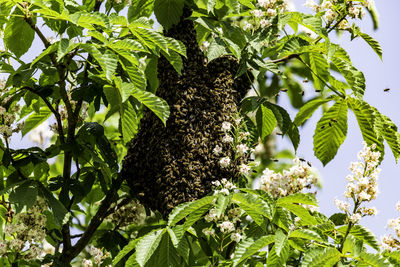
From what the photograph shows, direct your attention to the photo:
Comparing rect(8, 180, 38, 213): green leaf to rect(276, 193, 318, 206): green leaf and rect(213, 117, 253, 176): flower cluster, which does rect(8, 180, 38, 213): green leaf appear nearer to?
rect(213, 117, 253, 176): flower cluster

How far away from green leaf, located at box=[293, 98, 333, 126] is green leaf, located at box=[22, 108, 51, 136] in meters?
1.84

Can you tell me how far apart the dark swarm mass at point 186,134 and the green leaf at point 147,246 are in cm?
38

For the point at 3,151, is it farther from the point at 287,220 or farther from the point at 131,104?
the point at 287,220

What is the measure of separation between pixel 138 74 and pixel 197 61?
1.71ft

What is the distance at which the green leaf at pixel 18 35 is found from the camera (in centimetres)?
412

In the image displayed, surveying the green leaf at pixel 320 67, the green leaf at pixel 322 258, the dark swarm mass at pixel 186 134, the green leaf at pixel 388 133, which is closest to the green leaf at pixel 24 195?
the dark swarm mass at pixel 186 134

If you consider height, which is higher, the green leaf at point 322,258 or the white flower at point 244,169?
the white flower at point 244,169

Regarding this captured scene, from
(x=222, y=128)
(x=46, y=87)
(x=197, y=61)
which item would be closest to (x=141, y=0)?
(x=197, y=61)

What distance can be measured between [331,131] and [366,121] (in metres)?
0.23

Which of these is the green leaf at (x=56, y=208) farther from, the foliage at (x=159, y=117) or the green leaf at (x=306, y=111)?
the green leaf at (x=306, y=111)

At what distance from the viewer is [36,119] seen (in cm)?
475

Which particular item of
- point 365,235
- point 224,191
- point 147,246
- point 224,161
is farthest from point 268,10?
point 147,246

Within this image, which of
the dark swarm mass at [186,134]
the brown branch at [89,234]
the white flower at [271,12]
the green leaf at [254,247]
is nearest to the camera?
the green leaf at [254,247]

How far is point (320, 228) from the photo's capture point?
11.0 ft
